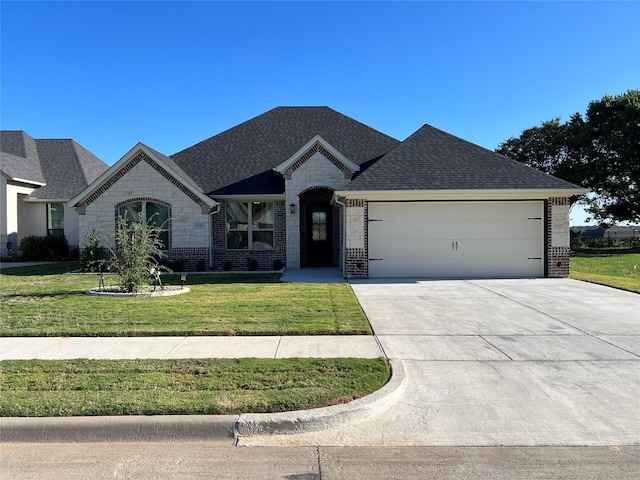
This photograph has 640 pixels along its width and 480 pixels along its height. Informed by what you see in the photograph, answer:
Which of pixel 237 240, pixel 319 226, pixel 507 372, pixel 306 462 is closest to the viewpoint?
pixel 306 462

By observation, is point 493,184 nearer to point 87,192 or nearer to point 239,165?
point 239,165

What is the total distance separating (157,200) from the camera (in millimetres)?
16547

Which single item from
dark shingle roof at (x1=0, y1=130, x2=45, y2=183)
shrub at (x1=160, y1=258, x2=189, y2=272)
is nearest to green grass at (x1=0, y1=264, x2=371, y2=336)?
shrub at (x1=160, y1=258, x2=189, y2=272)

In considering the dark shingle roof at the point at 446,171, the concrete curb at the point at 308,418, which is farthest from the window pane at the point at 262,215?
the concrete curb at the point at 308,418

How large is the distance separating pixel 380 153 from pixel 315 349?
1425cm

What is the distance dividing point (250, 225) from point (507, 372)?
533 inches

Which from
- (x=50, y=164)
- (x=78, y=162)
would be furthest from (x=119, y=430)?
(x=50, y=164)

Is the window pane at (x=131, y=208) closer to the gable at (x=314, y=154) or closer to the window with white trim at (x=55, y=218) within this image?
the gable at (x=314, y=154)

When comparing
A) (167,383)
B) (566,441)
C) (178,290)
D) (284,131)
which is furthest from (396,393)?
(284,131)

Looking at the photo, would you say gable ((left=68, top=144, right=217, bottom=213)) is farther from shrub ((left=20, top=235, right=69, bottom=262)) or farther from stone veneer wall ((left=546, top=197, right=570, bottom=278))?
stone veneer wall ((left=546, top=197, right=570, bottom=278))

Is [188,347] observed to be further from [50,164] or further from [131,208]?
[50,164]

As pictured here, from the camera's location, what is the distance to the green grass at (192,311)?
23.6 feet

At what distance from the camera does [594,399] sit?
460cm

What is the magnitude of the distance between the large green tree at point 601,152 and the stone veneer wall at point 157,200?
1080 inches
